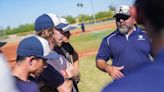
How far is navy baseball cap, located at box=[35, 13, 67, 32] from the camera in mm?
5656

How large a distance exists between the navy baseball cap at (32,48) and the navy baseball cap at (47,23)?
1.09 m

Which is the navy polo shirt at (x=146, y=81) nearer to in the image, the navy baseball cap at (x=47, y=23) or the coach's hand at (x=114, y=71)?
the navy baseball cap at (x=47, y=23)

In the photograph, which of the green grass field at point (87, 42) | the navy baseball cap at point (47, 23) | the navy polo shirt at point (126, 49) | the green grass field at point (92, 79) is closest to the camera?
the navy baseball cap at point (47, 23)

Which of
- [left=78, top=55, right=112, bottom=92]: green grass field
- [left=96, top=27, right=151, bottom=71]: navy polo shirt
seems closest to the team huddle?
[left=96, top=27, right=151, bottom=71]: navy polo shirt

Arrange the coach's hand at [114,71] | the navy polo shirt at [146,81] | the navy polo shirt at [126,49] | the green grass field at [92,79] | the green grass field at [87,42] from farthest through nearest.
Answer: the green grass field at [87,42], the green grass field at [92,79], the navy polo shirt at [126,49], the coach's hand at [114,71], the navy polo shirt at [146,81]

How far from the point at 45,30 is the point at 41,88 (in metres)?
0.78

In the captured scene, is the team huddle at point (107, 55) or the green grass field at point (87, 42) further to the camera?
the green grass field at point (87, 42)

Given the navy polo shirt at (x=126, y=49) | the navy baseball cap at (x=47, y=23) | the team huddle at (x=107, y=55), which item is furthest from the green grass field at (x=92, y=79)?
the navy baseball cap at (x=47, y=23)

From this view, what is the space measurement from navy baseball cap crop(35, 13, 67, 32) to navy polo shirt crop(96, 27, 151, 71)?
1.43 m

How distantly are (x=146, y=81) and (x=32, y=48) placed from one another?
2515 mm

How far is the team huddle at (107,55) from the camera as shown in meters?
2.04

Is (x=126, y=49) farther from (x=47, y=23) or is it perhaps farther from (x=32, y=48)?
(x=32, y=48)

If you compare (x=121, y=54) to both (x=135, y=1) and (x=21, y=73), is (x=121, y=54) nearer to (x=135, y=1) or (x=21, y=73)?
(x=21, y=73)

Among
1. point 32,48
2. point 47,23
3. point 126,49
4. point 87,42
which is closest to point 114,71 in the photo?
point 126,49
